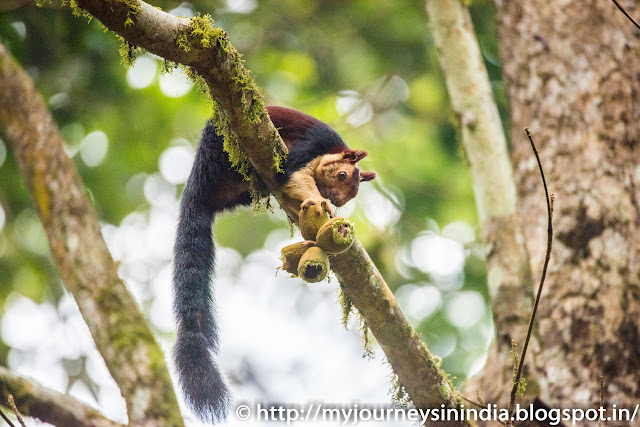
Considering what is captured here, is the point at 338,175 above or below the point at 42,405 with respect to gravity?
above

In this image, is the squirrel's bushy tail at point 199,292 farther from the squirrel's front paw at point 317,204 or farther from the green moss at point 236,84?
the squirrel's front paw at point 317,204

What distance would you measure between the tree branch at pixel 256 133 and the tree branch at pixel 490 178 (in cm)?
94

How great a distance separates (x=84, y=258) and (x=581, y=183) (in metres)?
3.21

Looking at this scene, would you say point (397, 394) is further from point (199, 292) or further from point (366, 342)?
point (199, 292)

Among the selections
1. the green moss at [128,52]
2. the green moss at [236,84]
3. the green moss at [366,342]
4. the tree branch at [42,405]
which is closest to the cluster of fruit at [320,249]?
the green moss at [236,84]

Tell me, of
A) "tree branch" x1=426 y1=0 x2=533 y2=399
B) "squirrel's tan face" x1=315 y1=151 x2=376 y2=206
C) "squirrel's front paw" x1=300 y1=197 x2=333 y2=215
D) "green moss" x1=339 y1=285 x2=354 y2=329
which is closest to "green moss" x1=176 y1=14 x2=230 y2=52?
"squirrel's front paw" x1=300 y1=197 x2=333 y2=215

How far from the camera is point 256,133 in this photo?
2.66 meters

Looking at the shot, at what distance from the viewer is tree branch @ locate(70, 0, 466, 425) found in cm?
209

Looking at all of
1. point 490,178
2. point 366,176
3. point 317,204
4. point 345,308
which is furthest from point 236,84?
point 490,178

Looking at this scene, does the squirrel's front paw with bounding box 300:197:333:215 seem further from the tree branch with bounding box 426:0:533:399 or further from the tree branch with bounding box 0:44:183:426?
the tree branch with bounding box 0:44:183:426

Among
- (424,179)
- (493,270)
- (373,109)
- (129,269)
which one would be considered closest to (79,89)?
(129,269)

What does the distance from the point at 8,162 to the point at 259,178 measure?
220 inches

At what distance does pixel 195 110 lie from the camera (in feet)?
27.0

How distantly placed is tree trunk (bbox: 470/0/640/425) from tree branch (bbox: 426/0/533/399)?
0.13m
